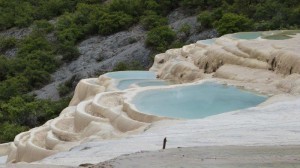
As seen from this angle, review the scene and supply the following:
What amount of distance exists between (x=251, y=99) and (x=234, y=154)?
6.97 m

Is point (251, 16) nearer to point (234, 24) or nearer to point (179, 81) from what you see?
point (234, 24)

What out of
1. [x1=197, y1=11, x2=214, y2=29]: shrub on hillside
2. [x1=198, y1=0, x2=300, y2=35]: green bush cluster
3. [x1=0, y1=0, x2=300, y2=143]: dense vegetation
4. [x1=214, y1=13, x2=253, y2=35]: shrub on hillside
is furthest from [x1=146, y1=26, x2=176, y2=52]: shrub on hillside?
[x1=214, y1=13, x2=253, y2=35]: shrub on hillside

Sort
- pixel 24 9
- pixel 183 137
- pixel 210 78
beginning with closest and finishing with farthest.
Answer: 1. pixel 183 137
2. pixel 210 78
3. pixel 24 9

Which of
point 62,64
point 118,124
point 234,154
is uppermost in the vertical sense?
point 234,154

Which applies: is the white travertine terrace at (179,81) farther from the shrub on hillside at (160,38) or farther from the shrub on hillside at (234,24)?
the shrub on hillside at (160,38)

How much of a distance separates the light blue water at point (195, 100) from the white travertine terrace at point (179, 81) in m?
0.31

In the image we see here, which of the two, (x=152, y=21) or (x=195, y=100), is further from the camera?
(x=152, y=21)

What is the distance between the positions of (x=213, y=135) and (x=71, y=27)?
91.1ft

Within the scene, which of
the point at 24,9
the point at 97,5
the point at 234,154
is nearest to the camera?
the point at 234,154

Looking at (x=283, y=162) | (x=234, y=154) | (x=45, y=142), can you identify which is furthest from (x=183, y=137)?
(x=45, y=142)

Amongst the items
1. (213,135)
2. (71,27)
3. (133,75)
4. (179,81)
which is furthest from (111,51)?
(213,135)

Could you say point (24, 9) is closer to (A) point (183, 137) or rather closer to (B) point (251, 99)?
(B) point (251, 99)

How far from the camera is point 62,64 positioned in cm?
3153

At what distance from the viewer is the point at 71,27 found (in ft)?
112
